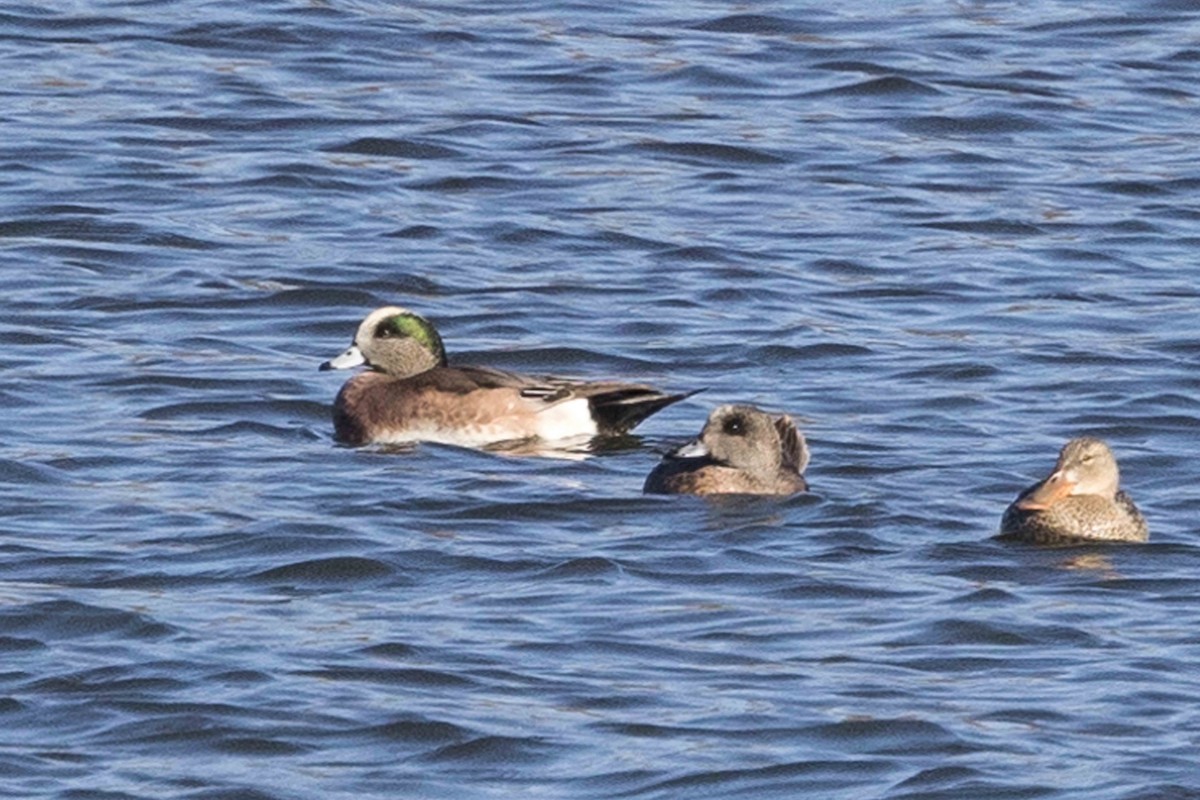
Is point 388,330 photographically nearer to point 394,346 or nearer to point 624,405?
point 394,346

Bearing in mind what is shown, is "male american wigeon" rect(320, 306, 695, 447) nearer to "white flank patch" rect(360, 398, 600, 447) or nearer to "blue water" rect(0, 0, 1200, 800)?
"white flank patch" rect(360, 398, 600, 447)

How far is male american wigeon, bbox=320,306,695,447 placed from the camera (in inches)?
509

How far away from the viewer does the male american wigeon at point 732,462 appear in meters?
11.6

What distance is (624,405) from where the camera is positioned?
1289 cm

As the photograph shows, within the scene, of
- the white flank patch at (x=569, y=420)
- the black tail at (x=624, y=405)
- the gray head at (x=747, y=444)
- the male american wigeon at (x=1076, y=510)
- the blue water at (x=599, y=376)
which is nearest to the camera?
the blue water at (x=599, y=376)

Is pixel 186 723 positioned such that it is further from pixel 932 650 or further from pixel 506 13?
pixel 506 13

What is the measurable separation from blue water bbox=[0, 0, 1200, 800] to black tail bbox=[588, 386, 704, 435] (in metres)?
0.15

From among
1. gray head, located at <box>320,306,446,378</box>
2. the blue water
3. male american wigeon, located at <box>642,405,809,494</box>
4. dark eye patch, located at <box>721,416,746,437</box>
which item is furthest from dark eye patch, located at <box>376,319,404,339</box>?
dark eye patch, located at <box>721,416,746,437</box>

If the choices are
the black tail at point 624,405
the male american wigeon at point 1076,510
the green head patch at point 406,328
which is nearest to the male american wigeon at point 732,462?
the male american wigeon at point 1076,510

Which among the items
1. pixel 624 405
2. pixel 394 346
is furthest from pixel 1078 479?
pixel 394 346

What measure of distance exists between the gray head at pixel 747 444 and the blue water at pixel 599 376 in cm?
20

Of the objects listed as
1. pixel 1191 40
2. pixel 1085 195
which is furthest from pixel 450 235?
pixel 1191 40

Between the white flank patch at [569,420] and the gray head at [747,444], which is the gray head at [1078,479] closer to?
the gray head at [747,444]

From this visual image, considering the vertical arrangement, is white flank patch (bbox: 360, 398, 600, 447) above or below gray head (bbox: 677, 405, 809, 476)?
below
